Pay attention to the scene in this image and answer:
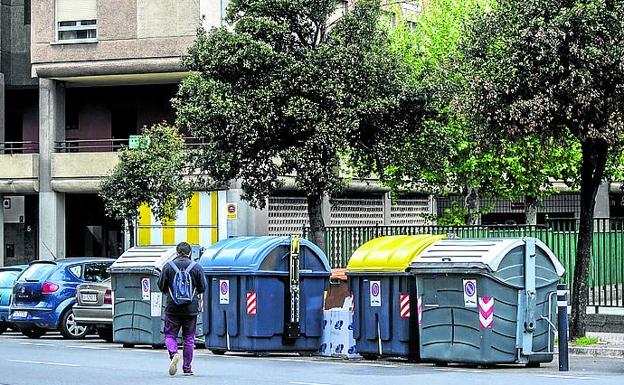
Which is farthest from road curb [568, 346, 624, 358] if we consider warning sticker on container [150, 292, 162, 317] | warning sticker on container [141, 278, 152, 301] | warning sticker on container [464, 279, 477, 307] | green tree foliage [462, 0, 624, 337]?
warning sticker on container [141, 278, 152, 301]

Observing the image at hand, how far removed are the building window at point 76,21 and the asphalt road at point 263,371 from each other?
69.0ft

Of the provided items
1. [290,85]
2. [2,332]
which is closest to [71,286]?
[2,332]

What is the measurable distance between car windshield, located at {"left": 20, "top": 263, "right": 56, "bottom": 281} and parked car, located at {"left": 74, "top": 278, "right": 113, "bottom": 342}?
1670 millimetres

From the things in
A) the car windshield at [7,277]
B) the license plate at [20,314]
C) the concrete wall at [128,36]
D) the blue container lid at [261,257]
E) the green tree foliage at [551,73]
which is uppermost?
the concrete wall at [128,36]

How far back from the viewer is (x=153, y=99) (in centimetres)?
4475

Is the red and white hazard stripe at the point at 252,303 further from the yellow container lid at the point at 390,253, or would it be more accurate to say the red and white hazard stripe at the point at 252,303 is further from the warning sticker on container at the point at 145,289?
the warning sticker on container at the point at 145,289

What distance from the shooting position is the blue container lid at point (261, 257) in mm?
20578

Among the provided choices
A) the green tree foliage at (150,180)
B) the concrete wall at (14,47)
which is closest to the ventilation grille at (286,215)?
the green tree foliage at (150,180)

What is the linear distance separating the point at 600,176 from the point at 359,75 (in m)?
6.22

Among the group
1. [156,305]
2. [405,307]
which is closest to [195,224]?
[156,305]

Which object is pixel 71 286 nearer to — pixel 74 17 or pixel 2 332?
pixel 2 332

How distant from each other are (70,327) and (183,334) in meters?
10.2

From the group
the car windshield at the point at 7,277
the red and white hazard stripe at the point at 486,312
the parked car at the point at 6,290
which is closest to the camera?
the red and white hazard stripe at the point at 486,312

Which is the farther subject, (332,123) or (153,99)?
(153,99)
